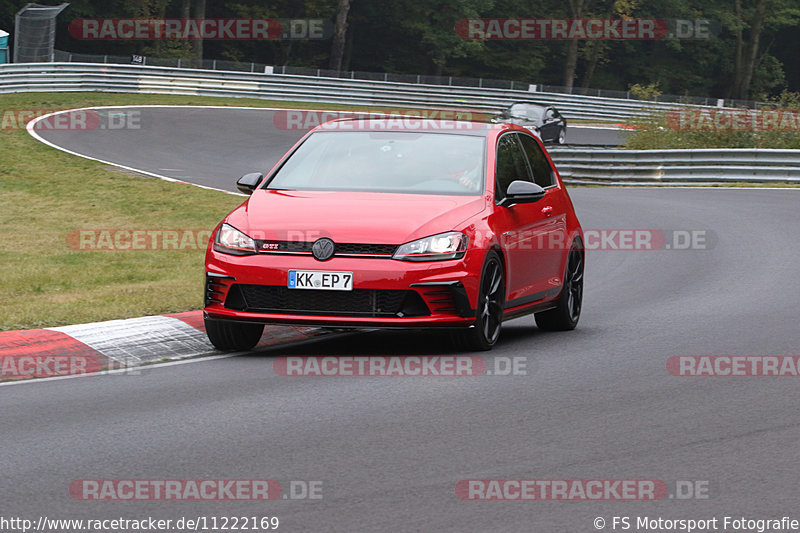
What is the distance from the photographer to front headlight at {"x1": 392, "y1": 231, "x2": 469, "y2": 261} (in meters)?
9.12

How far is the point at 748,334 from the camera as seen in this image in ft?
35.4

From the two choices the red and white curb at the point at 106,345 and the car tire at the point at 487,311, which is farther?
the car tire at the point at 487,311

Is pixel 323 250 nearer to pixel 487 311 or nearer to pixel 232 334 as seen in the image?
pixel 232 334

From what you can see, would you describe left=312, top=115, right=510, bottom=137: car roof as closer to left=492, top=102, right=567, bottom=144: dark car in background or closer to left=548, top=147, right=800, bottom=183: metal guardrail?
left=548, top=147, right=800, bottom=183: metal guardrail

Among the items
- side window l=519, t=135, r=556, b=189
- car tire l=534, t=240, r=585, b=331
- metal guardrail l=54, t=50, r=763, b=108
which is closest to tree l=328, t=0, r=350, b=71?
metal guardrail l=54, t=50, r=763, b=108

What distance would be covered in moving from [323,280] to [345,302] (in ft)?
0.69

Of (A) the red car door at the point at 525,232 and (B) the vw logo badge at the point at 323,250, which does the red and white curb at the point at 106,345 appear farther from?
(A) the red car door at the point at 525,232

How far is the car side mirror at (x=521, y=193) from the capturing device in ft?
33.3

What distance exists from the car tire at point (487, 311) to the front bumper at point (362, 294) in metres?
0.20

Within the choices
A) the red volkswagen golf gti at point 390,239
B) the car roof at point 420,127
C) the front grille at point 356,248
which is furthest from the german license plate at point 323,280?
the car roof at point 420,127

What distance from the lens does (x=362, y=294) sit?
908 cm

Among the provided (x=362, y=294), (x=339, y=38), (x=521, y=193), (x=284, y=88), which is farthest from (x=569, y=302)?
(x=339, y=38)

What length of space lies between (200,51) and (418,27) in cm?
1556

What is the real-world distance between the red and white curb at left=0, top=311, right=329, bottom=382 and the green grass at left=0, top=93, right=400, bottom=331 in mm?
671
